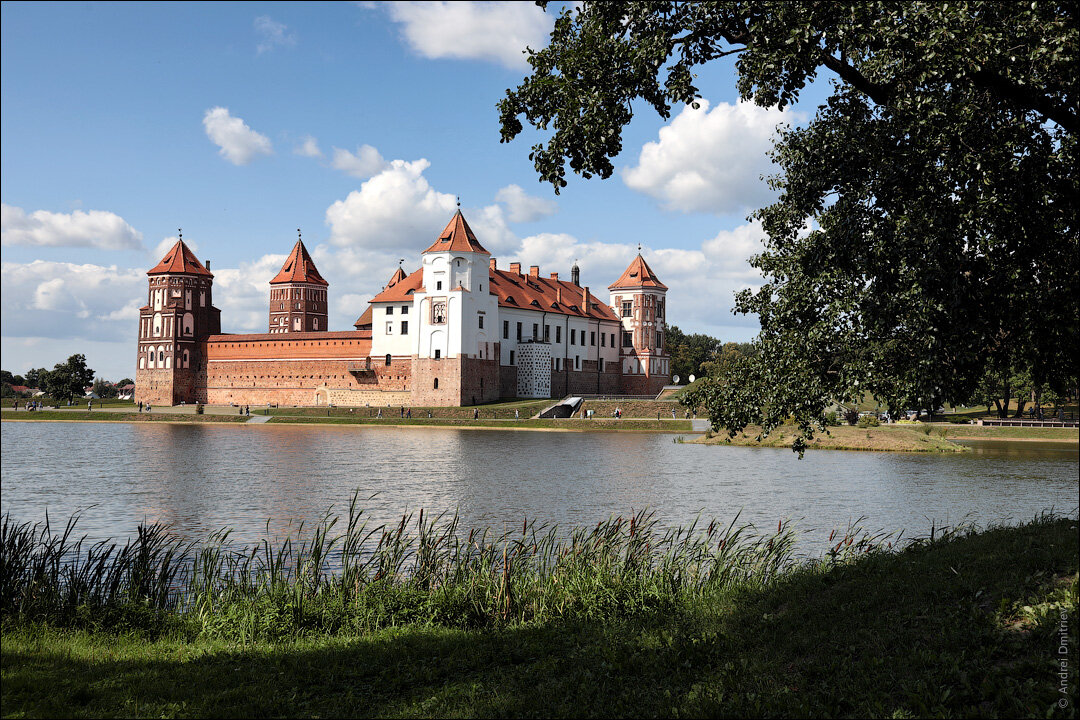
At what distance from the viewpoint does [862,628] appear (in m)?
7.05

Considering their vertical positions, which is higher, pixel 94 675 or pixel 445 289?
pixel 445 289

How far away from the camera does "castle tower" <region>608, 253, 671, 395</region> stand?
88.1m

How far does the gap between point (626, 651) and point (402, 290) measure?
70.9m

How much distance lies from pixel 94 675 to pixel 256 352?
80551 mm

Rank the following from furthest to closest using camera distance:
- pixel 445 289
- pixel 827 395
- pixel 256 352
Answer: pixel 256 352 → pixel 445 289 → pixel 827 395

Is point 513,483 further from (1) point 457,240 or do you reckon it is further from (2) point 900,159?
(1) point 457,240

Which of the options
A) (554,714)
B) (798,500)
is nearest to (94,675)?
(554,714)

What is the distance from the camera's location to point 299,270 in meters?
101

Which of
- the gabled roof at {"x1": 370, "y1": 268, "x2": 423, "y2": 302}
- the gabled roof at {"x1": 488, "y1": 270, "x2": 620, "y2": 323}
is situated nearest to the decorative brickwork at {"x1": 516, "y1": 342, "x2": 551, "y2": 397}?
the gabled roof at {"x1": 488, "y1": 270, "x2": 620, "y2": 323}

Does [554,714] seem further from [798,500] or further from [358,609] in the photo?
[798,500]

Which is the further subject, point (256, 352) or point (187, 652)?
point (256, 352)

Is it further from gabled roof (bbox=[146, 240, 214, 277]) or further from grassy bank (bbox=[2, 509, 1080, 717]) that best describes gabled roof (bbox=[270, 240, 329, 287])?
grassy bank (bbox=[2, 509, 1080, 717])

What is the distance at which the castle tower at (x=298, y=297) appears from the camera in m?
99.8

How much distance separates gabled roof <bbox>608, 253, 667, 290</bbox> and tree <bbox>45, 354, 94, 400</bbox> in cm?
5647
